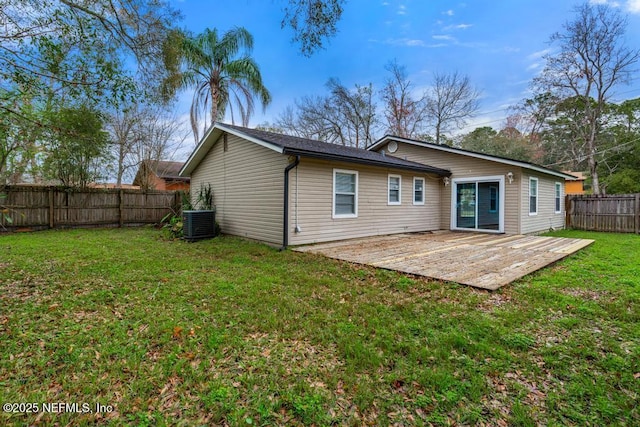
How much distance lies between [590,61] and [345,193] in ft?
63.0

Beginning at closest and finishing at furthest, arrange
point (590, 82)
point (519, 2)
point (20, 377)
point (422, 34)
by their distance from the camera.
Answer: point (20, 377) → point (519, 2) → point (422, 34) → point (590, 82)

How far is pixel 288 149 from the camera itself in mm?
6832

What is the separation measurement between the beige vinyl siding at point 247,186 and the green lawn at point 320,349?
326 cm

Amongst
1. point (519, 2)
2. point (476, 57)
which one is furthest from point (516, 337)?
point (476, 57)

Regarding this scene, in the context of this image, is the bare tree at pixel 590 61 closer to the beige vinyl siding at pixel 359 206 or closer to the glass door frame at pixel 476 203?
the glass door frame at pixel 476 203

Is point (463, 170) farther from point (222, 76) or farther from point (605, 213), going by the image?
point (222, 76)

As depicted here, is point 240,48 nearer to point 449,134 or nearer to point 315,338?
point 315,338

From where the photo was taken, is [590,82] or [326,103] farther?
[326,103]

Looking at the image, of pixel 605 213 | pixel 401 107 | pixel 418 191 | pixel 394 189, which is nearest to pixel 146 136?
pixel 394 189

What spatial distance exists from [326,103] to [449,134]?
9.55 meters

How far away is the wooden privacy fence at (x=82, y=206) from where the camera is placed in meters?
10.0

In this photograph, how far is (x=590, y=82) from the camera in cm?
1789

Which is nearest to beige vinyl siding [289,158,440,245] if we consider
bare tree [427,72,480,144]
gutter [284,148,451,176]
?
gutter [284,148,451,176]

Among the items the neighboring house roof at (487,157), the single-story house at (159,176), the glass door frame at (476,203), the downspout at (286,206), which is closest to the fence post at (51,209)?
the single-story house at (159,176)
